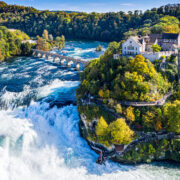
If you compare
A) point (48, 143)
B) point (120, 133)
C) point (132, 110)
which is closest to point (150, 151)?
point (120, 133)

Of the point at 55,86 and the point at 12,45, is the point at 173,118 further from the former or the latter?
the point at 12,45

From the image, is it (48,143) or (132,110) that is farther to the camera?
(48,143)

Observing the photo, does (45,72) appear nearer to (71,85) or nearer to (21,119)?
(71,85)

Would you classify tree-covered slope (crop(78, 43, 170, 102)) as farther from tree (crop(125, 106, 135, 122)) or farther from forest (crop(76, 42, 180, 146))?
tree (crop(125, 106, 135, 122))

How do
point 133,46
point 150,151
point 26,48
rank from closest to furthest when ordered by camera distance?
point 150,151, point 133,46, point 26,48

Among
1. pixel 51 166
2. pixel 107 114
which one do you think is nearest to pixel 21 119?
pixel 51 166

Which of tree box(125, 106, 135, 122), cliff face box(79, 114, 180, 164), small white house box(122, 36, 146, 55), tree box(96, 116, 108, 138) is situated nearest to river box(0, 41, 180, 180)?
cliff face box(79, 114, 180, 164)
